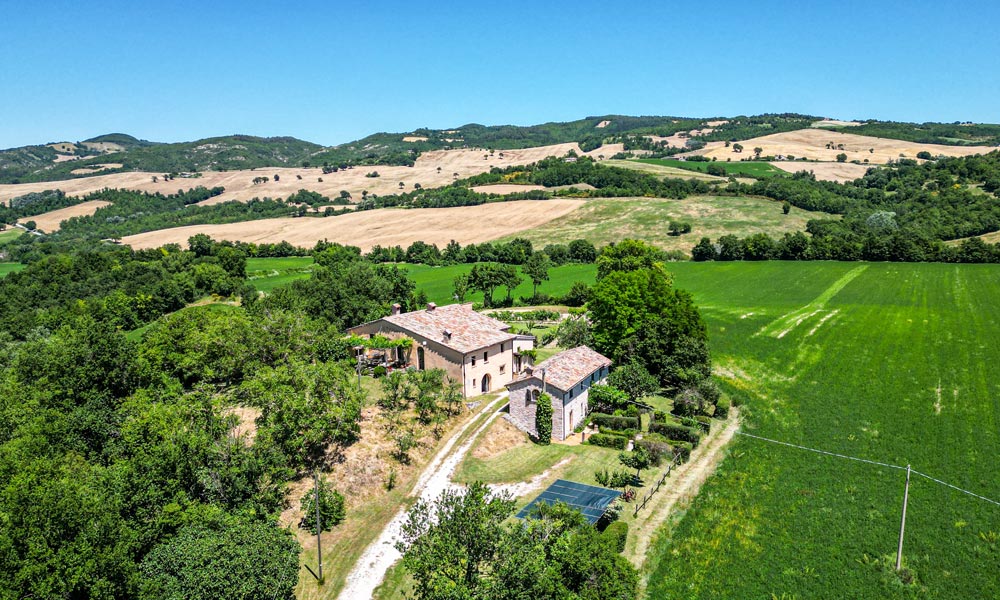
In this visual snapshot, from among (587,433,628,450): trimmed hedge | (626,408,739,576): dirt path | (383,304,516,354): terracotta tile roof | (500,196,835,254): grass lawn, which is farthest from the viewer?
(500,196,835,254): grass lawn

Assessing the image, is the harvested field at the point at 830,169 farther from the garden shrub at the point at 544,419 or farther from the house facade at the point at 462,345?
the garden shrub at the point at 544,419

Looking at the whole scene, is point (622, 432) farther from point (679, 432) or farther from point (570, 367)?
point (570, 367)

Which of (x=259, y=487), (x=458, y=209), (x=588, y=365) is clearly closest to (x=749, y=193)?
(x=458, y=209)

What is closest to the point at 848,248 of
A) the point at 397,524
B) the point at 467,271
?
the point at 467,271

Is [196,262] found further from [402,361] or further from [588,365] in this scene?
[588,365]

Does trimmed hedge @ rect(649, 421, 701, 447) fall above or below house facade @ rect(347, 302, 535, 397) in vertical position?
below

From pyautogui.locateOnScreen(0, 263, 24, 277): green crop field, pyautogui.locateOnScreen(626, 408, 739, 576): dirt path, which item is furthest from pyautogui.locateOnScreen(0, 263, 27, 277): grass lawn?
pyautogui.locateOnScreen(626, 408, 739, 576): dirt path

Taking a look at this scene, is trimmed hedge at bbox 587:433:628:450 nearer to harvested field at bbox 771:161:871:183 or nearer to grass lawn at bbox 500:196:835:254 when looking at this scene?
grass lawn at bbox 500:196:835:254

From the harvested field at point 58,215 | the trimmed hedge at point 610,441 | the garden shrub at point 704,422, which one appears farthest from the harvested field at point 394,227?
the trimmed hedge at point 610,441
